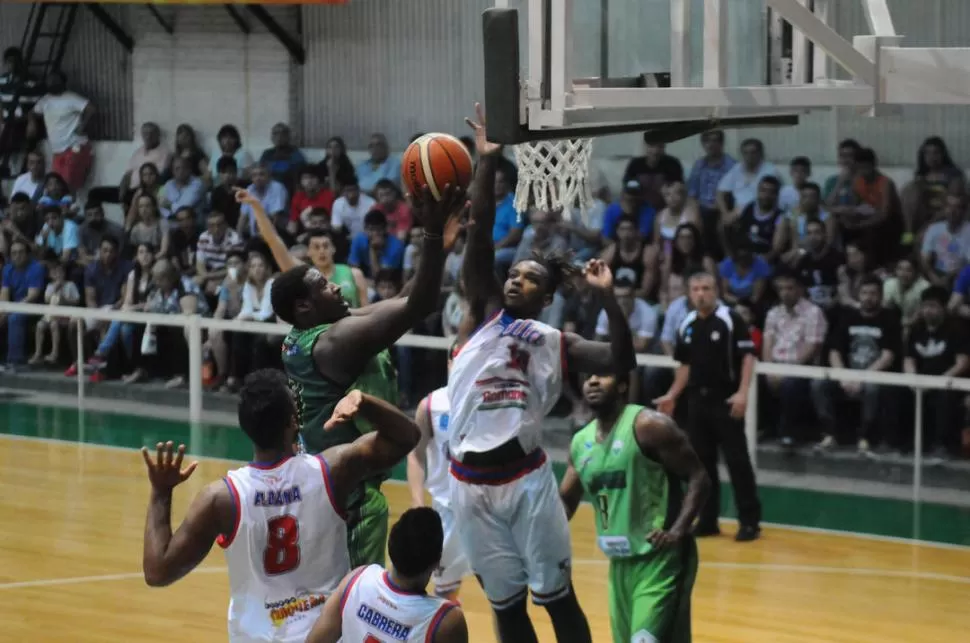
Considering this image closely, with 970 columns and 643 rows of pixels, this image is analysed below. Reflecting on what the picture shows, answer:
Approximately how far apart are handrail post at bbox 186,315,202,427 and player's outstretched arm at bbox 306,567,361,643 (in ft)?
28.8

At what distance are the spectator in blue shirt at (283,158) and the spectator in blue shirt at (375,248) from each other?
6.36ft

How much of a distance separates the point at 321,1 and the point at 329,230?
2.45m

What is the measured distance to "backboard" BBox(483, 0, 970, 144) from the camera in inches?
207

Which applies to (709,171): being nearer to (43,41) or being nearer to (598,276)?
(598,276)

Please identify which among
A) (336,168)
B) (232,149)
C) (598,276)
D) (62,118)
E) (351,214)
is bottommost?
(598,276)

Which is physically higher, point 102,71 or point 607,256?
point 102,71

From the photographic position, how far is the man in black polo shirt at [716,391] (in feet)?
34.2

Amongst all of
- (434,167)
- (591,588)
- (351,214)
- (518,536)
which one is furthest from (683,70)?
(351,214)

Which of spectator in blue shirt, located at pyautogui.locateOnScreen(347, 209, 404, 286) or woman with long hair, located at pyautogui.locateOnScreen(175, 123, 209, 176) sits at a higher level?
woman with long hair, located at pyautogui.locateOnScreen(175, 123, 209, 176)

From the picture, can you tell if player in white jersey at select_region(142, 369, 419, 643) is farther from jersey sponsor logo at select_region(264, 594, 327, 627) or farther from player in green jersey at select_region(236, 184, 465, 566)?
player in green jersey at select_region(236, 184, 465, 566)

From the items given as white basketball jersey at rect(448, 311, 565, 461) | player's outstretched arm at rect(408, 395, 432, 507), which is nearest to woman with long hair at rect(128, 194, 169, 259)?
player's outstretched arm at rect(408, 395, 432, 507)

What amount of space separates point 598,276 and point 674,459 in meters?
0.81

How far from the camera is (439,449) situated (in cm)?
826

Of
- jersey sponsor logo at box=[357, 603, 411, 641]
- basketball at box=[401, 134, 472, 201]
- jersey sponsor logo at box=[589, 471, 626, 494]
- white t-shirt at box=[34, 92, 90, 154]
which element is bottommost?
jersey sponsor logo at box=[357, 603, 411, 641]
